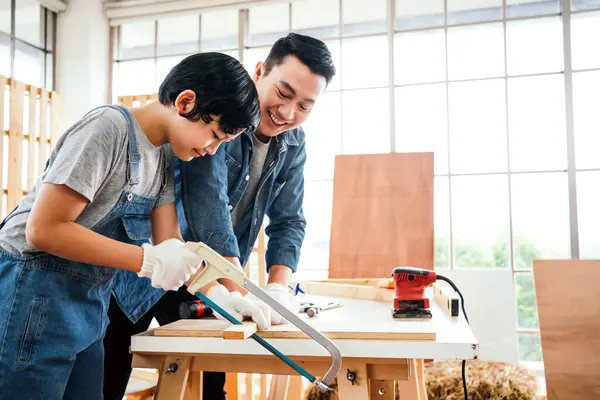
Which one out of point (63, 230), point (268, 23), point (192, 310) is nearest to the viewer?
point (63, 230)

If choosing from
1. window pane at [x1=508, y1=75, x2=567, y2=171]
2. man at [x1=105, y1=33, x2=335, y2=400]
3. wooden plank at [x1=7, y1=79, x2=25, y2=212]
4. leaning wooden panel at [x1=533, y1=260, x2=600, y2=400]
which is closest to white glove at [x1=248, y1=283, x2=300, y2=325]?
man at [x1=105, y1=33, x2=335, y2=400]

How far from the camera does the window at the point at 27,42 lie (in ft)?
13.4

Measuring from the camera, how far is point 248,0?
4.26 m

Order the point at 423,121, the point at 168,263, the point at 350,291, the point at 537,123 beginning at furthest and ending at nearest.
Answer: the point at 423,121, the point at 537,123, the point at 350,291, the point at 168,263

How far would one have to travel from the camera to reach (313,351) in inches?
45.5

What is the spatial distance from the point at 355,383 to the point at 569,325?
2307 millimetres

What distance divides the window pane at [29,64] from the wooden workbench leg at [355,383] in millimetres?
3983

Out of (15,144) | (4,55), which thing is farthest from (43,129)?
(4,55)

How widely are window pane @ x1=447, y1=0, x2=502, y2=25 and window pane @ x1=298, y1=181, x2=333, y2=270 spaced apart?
4.84 feet

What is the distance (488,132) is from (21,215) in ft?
11.0

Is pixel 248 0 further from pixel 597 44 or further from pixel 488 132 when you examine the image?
pixel 597 44

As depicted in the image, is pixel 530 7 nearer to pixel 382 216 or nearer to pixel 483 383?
pixel 382 216

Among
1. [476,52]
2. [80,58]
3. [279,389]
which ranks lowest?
[279,389]

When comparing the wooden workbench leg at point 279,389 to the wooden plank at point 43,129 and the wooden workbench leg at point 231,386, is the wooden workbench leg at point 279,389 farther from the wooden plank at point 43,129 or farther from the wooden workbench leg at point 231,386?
the wooden plank at point 43,129
